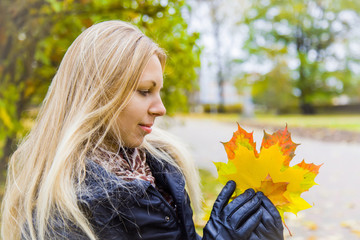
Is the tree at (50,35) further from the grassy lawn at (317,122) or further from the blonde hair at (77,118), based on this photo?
the grassy lawn at (317,122)

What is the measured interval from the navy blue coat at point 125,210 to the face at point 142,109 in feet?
0.50

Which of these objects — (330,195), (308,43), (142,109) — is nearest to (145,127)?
(142,109)

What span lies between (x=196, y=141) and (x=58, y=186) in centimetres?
925

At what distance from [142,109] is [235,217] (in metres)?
0.46

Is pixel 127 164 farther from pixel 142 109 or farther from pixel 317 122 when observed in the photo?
pixel 317 122

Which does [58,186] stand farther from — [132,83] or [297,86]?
[297,86]

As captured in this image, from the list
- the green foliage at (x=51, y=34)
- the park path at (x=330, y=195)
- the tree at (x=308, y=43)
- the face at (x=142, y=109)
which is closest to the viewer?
the face at (x=142, y=109)

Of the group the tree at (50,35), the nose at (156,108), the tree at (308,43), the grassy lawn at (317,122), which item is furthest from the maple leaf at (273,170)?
the tree at (308,43)

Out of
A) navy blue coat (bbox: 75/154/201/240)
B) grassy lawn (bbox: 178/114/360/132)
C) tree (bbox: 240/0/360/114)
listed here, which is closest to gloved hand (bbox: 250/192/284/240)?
navy blue coat (bbox: 75/154/201/240)

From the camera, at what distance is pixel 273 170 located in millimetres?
1067

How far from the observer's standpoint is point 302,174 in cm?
106

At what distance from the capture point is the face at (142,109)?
113 cm

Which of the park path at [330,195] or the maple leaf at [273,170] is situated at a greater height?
the maple leaf at [273,170]

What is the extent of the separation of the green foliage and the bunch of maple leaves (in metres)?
2.17
